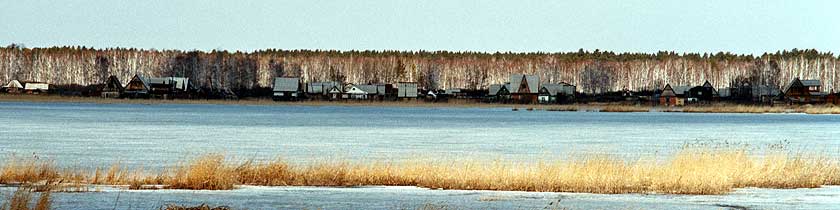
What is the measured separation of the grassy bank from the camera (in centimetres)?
1635

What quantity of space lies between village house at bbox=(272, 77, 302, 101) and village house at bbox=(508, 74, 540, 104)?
24657mm

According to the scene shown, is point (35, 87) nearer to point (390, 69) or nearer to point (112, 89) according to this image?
point (112, 89)

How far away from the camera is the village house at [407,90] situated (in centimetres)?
13712

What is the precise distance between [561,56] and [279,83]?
65.3 metres

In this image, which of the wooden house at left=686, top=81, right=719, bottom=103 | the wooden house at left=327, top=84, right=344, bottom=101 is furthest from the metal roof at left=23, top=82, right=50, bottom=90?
the wooden house at left=686, top=81, right=719, bottom=103

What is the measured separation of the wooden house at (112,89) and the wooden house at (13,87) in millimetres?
12534

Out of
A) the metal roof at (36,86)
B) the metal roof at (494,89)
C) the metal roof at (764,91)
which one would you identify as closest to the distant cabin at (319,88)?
the metal roof at (494,89)

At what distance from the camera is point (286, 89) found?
13188 cm

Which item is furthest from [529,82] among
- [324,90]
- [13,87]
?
[13,87]

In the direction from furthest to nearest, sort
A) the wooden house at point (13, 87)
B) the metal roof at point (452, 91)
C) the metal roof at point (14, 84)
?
the metal roof at point (452, 91)
the metal roof at point (14, 84)
the wooden house at point (13, 87)

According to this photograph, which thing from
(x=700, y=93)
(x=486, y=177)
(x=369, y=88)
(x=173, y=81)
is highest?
(x=173, y=81)

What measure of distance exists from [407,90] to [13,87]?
153ft

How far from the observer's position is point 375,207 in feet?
44.8

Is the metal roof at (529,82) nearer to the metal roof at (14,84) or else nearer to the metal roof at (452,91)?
the metal roof at (452,91)
